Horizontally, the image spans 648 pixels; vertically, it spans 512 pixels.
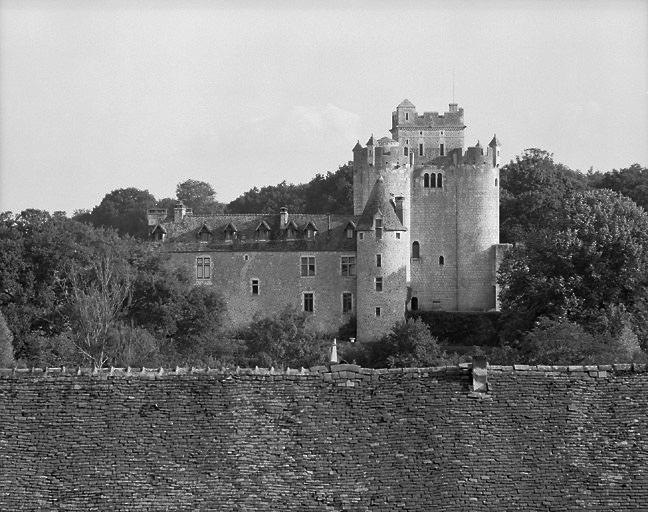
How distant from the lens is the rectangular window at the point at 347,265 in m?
91.6

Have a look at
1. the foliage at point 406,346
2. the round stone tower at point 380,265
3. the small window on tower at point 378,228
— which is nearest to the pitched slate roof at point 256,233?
the round stone tower at point 380,265

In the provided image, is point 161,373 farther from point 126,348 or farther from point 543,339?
point 126,348

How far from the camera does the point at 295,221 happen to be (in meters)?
93.3

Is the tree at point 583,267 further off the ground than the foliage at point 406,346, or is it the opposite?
the tree at point 583,267

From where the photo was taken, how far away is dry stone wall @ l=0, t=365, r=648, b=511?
28.4 metres

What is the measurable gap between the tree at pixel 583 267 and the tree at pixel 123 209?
6010 centimetres

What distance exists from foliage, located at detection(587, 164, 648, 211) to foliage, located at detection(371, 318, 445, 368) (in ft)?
73.3

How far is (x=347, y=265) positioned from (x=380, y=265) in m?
2.53

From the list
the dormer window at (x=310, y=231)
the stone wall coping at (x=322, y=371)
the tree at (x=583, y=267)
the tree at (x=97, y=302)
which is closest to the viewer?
the stone wall coping at (x=322, y=371)

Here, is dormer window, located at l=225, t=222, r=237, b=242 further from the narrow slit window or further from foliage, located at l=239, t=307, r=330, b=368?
the narrow slit window

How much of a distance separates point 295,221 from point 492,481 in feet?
213

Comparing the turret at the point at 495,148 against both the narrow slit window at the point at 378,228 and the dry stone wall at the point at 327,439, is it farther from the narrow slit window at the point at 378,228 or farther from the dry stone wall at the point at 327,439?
the dry stone wall at the point at 327,439

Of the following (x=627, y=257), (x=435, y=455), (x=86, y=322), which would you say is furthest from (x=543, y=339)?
(x=435, y=455)

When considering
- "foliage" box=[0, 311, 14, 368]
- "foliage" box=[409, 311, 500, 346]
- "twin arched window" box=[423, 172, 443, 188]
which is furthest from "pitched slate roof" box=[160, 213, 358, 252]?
"foliage" box=[0, 311, 14, 368]
